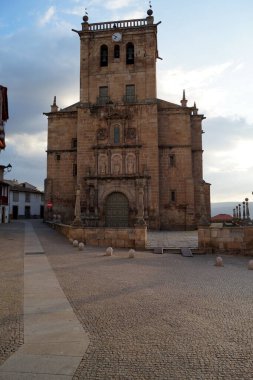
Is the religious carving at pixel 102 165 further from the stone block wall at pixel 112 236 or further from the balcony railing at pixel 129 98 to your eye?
the stone block wall at pixel 112 236

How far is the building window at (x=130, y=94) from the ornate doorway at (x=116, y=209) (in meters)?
9.09

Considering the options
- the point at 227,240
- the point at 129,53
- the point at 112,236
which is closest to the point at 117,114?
the point at 129,53

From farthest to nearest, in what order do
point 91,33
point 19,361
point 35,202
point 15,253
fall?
point 35,202, point 91,33, point 15,253, point 19,361

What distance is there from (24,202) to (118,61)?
35951 millimetres

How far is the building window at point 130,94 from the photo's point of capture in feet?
99.2

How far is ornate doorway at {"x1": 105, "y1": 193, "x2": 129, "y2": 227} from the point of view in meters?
28.9

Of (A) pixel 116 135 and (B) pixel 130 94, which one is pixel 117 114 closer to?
(A) pixel 116 135

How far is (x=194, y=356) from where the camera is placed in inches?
156

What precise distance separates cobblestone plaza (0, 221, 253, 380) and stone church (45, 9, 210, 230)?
18026 mm

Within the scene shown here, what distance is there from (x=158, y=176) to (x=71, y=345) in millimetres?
25237

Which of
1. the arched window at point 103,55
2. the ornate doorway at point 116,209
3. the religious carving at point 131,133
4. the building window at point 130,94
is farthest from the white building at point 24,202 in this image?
the building window at point 130,94

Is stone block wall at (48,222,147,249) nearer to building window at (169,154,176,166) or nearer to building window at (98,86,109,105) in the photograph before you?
building window at (169,154,176,166)

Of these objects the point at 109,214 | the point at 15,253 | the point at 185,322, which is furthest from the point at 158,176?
the point at 185,322

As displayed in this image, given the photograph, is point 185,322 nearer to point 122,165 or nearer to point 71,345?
point 71,345
